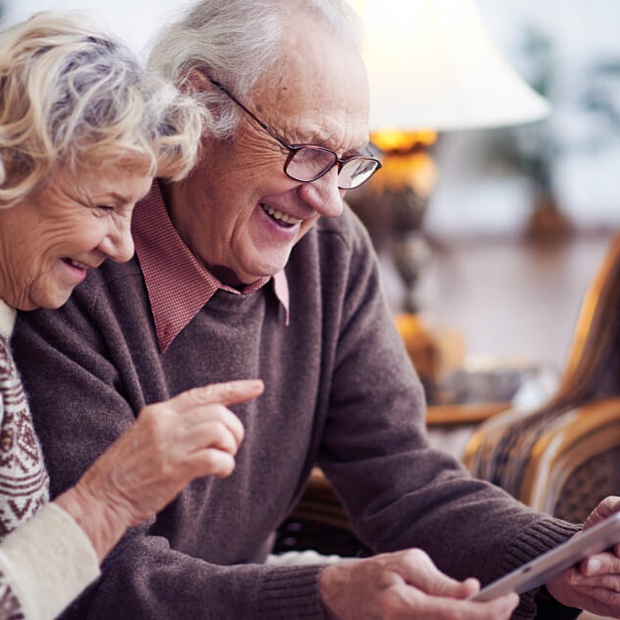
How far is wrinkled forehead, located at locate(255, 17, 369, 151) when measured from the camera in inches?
51.1

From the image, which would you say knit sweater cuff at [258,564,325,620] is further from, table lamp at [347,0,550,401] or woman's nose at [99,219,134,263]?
table lamp at [347,0,550,401]

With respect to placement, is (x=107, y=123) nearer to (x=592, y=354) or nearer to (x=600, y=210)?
(x=592, y=354)

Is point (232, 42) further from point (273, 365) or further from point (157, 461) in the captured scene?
point (157, 461)

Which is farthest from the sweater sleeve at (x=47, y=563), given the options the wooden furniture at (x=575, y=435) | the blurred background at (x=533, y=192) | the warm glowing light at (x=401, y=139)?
the blurred background at (x=533, y=192)

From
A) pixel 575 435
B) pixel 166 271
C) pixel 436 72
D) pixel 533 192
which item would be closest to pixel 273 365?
pixel 166 271

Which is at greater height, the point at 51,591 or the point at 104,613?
the point at 51,591

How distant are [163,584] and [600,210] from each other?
6047 mm

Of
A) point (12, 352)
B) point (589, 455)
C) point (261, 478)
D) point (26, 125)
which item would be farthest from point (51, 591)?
point (589, 455)

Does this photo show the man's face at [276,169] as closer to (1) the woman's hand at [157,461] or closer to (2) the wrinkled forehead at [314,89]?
(2) the wrinkled forehead at [314,89]

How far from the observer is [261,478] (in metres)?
1.53

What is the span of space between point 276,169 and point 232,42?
0.52 feet

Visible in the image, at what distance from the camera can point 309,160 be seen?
1348mm

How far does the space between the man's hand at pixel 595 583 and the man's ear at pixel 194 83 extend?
2.25 ft

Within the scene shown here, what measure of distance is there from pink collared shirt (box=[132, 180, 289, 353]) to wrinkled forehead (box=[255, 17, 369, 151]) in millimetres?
192
